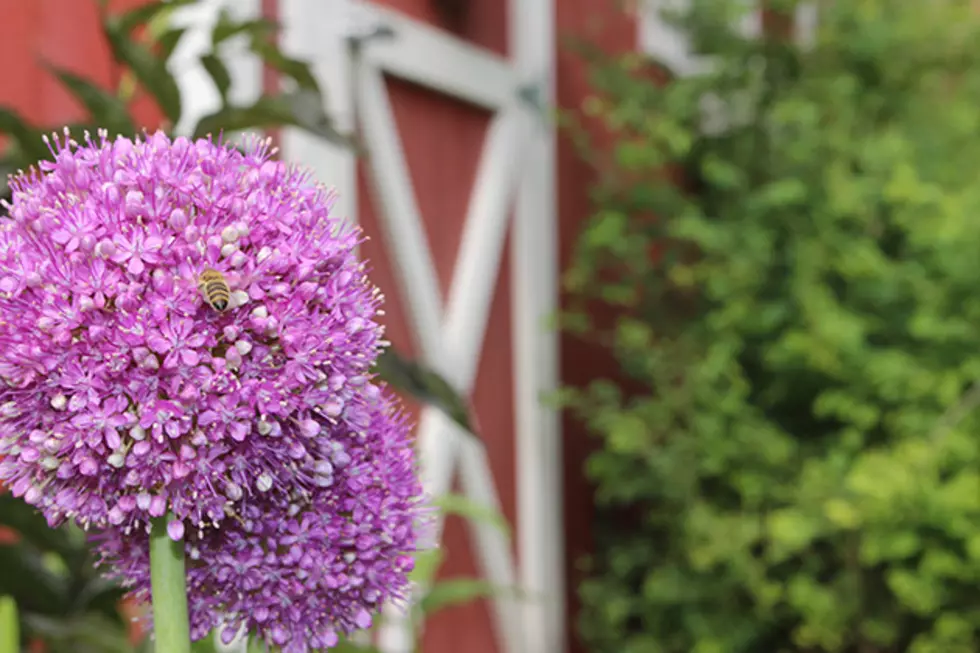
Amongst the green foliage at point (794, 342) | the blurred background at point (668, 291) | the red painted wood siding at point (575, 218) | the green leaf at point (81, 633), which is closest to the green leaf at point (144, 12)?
the blurred background at point (668, 291)

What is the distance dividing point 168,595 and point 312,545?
7 centimetres

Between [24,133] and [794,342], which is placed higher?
[24,133]

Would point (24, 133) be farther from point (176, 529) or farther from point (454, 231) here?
point (454, 231)

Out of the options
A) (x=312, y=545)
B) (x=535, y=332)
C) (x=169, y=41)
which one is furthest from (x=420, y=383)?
(x=535, y=332)

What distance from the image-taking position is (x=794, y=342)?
8.97 ft

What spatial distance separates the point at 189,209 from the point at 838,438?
2.65 m

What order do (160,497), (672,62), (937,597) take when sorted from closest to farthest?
(160,497)
(937,597)
(672,62)

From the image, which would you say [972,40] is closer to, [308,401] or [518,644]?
[518,644]

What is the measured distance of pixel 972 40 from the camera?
343 cm

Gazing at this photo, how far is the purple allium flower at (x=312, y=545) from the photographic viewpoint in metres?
0.52

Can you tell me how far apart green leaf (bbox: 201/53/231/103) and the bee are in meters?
0.89

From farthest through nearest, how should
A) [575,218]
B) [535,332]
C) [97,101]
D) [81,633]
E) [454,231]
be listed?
[575,218] < [535,332] < [454,231] < [97,101] < [81,633]

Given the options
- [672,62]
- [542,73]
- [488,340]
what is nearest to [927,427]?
[488,340]

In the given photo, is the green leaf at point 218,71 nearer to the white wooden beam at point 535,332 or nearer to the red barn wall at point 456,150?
the red barn wall at point 456,150
